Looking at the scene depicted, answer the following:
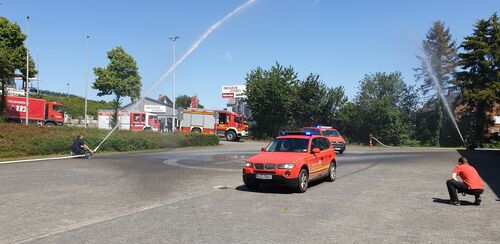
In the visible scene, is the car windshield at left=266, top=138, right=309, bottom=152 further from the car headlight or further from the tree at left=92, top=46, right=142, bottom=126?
the tree at left=92, top=46, right=142, bottom=126

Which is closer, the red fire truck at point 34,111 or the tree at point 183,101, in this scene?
the red fire truck at point 34,111

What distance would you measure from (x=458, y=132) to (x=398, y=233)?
49374 mm

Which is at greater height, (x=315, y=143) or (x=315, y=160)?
(x=315, y=143)

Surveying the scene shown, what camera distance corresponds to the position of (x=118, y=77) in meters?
55.4

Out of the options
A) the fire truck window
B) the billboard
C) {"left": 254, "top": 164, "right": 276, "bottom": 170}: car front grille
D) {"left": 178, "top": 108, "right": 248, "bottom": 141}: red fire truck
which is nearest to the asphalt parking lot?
{"left": 254, "top": 164, "right": 276, "bottom": 170}: car front grille

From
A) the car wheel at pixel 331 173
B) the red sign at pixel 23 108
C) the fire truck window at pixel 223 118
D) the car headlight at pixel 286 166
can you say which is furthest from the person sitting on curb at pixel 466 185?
the red sign at pixel 23 108

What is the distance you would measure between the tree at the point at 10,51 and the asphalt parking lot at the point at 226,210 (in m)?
21.4

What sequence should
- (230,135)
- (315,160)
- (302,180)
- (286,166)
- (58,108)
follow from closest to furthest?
(286,166) → (302,180) → (315,160) → (230,135) → (58,108)

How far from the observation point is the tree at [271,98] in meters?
50.7

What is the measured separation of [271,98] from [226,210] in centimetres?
4144

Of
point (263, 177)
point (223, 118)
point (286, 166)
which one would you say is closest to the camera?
point (286, 166)

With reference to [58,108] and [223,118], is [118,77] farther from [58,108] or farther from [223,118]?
[223,118]

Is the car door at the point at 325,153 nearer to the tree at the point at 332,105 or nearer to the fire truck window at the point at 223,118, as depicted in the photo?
the fire truck window at the point at 223,118

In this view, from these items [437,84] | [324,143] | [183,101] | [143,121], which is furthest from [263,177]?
[183,101]
